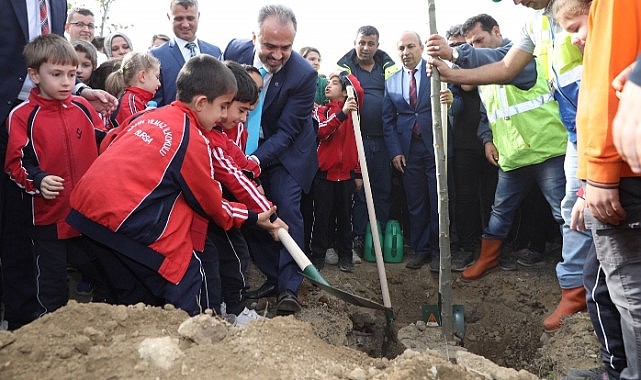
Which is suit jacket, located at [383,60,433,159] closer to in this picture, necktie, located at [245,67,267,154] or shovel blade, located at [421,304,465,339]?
shovel blade, located at [421,304,465,339]

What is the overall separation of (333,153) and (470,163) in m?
1.37

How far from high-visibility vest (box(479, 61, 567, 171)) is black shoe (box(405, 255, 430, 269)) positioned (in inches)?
53.9

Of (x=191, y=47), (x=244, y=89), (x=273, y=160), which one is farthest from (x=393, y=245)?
(x=244, y=89)

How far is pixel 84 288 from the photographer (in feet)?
13.7

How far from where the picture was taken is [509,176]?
4.73 meters

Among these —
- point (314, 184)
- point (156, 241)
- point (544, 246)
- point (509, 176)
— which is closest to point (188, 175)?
point (156, 241)

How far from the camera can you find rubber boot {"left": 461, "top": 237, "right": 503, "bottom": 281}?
4992 millimetres

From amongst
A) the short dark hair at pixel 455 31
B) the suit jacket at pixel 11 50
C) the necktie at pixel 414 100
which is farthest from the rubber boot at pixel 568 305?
the suit jacket at pixel 11 50

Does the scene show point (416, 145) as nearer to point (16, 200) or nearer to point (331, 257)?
point (331, 257)

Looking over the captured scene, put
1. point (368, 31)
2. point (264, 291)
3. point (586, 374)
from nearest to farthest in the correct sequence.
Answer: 1. point (586, 374)
2. point (264, 291)
3. point (368, 31)

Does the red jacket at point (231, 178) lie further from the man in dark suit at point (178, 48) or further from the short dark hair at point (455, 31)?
the short dark hair at point (455, 31)

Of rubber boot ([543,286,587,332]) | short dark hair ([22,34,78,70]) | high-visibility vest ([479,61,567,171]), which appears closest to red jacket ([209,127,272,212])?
short dark hair ([22,34,78,70])

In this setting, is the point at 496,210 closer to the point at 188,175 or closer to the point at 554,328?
the point at 554,328

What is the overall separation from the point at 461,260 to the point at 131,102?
11.0 ft
